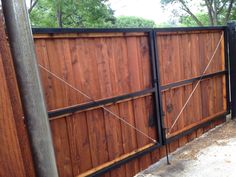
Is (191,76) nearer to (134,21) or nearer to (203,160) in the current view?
(203,160)

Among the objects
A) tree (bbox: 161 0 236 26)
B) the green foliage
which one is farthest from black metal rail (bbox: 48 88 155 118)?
the green foliage

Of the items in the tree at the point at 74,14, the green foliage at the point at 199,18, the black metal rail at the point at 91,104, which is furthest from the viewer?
the green foliage at the point at 199,18

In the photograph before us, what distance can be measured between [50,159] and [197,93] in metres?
3.13

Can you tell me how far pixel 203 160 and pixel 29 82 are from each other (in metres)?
2.69

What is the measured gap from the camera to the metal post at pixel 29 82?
985mm

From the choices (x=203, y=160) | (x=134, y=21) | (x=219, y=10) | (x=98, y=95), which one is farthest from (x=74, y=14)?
(x=203, y=160)

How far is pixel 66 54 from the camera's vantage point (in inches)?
91.4

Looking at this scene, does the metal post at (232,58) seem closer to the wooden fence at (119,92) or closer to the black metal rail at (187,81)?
the black metal rail at (187,81)

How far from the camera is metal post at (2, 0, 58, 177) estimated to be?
0.99 meters

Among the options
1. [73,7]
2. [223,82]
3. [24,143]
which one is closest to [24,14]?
[24,143]

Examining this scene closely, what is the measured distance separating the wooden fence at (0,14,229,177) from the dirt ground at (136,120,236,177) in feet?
0.46

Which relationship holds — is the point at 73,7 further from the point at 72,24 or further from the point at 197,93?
the point at 197,93

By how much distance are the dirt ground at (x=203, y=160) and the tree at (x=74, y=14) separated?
21.6ft

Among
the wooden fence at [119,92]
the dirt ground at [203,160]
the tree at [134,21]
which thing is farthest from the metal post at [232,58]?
the tree at [134,21]
